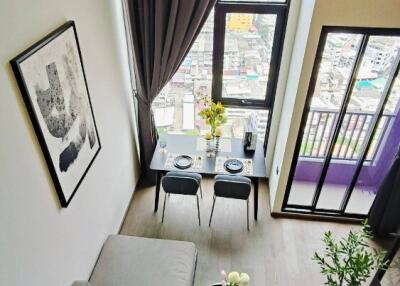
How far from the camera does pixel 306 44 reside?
2.56m

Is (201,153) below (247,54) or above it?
below

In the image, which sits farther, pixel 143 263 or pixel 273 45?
pixel 273 45

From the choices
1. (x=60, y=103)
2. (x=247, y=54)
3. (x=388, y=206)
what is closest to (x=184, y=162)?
(x=247, y=54)

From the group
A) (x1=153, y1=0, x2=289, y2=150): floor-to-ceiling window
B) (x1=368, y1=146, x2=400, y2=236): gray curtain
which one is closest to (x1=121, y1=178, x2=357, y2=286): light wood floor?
(x1=368, y1=146, x2=400, y2=236): gray curtain

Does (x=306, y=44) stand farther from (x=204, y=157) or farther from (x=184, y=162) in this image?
(x=184, y=162)

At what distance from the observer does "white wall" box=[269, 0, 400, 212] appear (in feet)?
7.63

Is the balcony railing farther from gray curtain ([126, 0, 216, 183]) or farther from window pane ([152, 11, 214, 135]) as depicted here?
gray curtain ([126, 0, 216, 183])

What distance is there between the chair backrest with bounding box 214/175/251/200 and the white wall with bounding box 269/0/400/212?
1.46 feet

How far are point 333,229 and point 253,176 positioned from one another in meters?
1.16

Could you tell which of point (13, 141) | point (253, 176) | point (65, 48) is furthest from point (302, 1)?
point (13, 141)

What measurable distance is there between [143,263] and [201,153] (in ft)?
4.35

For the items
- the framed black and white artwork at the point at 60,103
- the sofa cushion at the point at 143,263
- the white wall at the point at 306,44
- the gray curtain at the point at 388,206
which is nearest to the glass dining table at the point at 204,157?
the white wall at the point at 306,44

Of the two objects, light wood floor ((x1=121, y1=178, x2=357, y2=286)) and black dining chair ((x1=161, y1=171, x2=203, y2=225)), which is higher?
black dining chair ((x1=161, y1=171, x2=203, y2=225))

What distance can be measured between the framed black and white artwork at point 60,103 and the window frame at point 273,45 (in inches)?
63.6
